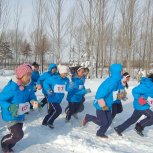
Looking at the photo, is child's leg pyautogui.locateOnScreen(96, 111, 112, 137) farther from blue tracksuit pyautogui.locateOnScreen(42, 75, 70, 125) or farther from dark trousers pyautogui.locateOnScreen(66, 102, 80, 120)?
dark trousers pyautogui.locateOnScreen(66, 102, 80, 120)

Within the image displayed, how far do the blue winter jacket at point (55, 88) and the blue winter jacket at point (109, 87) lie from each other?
1047 millimetres

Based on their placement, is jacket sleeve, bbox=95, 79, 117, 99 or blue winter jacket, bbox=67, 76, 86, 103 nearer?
jacket sleeve, bbox=95, 79, 117, 99

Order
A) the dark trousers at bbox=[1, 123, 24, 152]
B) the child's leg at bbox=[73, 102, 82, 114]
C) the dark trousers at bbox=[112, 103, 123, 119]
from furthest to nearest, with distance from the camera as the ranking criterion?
the child's leg at bbox=[73, 102, 82, 114], the dark trousers at bbox=[112, 103, 123, 119], the dark trousers at bbox=[1, 123, 24, 152]

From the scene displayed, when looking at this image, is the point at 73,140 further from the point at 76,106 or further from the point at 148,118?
the point at 76,106

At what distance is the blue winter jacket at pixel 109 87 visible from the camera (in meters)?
6.03

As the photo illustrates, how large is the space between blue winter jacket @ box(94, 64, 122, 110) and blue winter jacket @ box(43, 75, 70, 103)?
105cm

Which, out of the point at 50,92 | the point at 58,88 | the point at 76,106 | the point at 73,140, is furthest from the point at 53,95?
the point at 73,140

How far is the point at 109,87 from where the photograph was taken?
6.07 m

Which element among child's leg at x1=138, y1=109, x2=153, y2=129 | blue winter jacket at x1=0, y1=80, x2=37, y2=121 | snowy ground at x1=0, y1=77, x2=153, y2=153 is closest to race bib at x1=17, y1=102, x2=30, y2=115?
blue winter jacket at x1=0, y1=80, x2=37, y2=121

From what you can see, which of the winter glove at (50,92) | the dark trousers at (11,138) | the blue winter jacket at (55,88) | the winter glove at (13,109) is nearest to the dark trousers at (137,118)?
the blue winter jacket at (55,88)

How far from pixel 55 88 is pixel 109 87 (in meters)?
1.41

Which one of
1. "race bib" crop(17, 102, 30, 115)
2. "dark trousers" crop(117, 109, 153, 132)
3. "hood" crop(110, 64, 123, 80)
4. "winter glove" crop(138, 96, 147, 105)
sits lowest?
"dark trousers" crop(117, 109, 153, 132)

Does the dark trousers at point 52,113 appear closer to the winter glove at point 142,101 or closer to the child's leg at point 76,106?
the child's leg at point 76,106

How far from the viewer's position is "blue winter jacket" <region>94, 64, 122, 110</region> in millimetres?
6031
